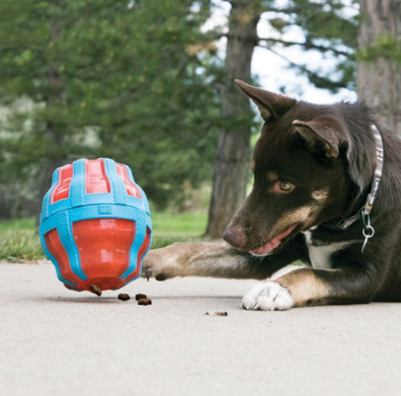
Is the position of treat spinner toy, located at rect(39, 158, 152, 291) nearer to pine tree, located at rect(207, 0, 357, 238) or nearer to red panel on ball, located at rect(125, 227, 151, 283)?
red panel on ball, located at rect(125, 227, 151, 283)

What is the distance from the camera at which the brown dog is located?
355 centimetres

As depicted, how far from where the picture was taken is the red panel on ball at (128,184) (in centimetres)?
334

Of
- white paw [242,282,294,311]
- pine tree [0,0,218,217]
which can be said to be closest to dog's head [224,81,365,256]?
white paw [242,282,294,311]

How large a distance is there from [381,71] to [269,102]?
548 centimetres

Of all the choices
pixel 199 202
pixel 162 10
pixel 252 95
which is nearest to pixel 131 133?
pixel 162 10

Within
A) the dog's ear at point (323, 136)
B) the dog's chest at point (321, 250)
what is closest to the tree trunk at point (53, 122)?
the dog's chest at point (321, 250)

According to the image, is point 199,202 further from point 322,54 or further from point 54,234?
point 54,234

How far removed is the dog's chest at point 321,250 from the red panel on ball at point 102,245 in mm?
1344

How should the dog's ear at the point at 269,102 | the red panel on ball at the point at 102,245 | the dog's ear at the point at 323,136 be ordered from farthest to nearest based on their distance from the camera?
the dog's ear at the point at 269,102 < the dog's ear at the point at 323,136 < the red panel on ball at the point at 102,245

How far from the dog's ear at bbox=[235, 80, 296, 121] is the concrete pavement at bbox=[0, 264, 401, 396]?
118cm

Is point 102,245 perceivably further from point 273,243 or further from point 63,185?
point 273,243

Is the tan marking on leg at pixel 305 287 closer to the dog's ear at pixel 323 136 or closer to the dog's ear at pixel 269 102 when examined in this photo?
the dog's ear at pixel 323 136

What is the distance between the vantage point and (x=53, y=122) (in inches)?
571

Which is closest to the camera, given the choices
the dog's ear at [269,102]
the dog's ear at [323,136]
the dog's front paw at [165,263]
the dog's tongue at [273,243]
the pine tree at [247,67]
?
the dog's ear at [323,136]
